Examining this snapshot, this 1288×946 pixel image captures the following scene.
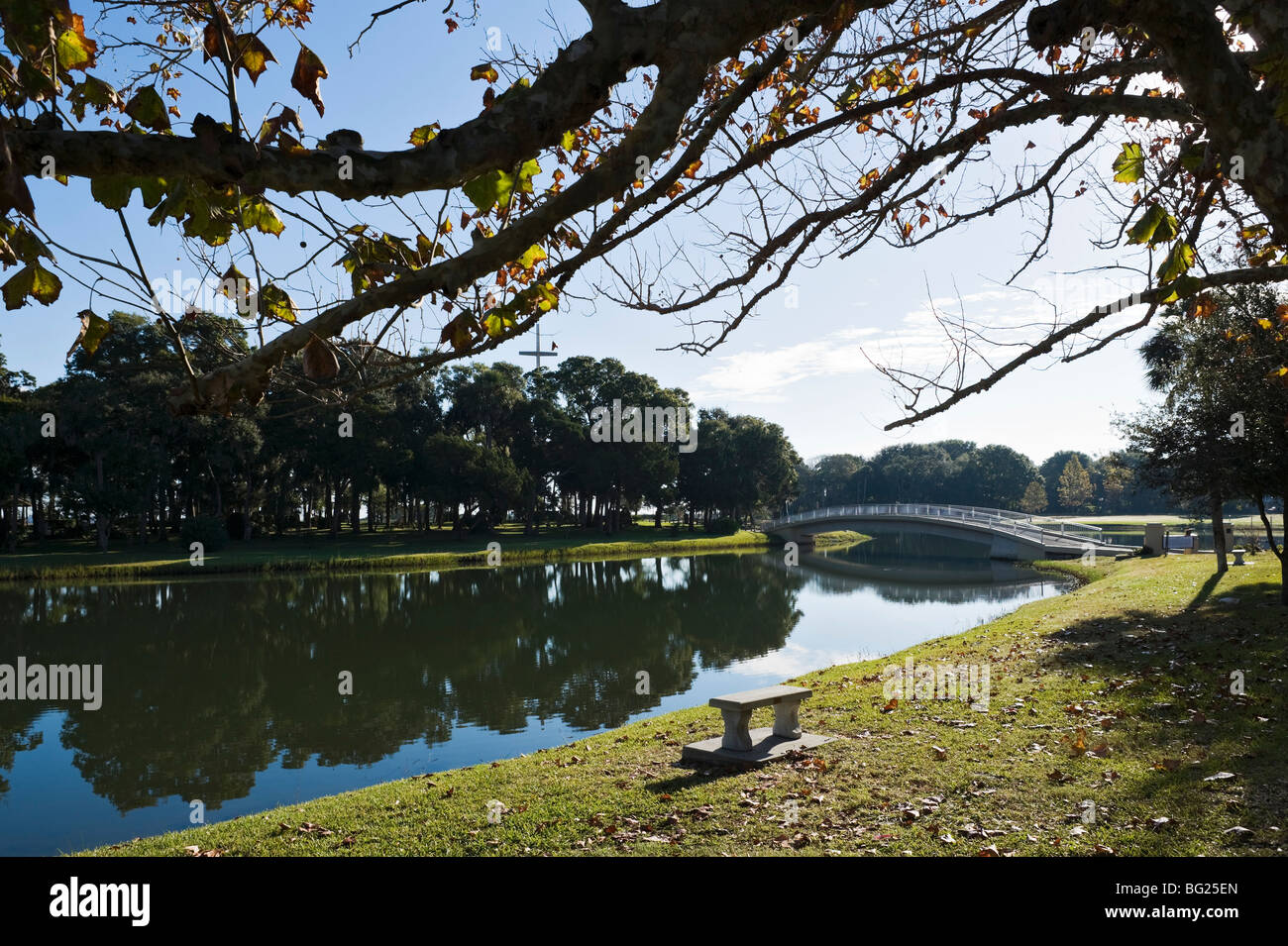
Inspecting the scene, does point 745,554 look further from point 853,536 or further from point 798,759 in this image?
point 798,759

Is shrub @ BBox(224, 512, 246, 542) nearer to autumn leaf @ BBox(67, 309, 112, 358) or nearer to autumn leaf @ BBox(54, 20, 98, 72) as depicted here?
autumn leaf @ BBox(67, 309, 112, 358)

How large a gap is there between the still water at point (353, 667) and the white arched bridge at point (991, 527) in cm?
633

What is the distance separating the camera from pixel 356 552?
40562mm

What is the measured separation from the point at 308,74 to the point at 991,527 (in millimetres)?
41729

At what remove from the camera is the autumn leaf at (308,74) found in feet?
8.20

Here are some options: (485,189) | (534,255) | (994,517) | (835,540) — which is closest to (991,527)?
(994,517)

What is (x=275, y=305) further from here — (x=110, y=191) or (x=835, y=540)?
(x=835, y=540)

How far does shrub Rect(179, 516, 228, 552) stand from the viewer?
3744cm

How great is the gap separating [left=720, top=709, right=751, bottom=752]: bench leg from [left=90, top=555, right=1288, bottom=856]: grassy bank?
40 centimetres

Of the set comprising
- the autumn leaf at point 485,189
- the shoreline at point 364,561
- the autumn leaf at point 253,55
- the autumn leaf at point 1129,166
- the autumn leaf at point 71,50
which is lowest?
the shoreline at point 364,561

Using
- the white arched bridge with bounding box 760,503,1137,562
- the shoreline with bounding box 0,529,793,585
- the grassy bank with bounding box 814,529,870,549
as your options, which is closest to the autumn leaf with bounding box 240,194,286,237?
the shoreline with bounding box 0,529,793,585

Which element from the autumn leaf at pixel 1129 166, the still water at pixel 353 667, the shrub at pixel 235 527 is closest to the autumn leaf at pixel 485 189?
the autumn leaf at pixel 1129 166

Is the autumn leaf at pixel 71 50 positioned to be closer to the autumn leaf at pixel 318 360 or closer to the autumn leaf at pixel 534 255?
the autumn leaf at pixel 318 360

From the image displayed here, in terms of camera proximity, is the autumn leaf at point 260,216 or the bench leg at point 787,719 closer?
the autumn leaf at point 260,216
